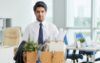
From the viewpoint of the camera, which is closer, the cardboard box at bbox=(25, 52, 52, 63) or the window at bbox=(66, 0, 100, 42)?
the cardboard box at bbox=(25, 52, 52, 63)

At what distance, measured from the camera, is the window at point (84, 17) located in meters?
7.00

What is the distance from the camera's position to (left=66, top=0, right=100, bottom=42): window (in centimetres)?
700

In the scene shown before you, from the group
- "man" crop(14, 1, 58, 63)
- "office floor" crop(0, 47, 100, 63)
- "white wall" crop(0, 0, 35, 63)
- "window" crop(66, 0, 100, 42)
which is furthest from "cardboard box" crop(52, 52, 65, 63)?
"white wall" crop(0, 0, 35, 63)

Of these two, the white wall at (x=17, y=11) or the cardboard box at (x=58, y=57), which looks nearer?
the cardboard box at (x=58, y=57)

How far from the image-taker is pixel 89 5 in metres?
7.07

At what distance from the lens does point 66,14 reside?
7.30m

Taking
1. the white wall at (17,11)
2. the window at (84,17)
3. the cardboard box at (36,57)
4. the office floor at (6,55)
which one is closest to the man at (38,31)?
the cardboard box at (36,57)

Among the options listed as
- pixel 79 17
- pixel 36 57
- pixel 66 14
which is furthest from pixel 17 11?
pixel 36 57

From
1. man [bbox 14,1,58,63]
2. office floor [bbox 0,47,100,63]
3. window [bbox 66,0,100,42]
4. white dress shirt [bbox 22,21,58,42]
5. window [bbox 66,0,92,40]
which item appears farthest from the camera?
window [bbox 66,0,92,40]

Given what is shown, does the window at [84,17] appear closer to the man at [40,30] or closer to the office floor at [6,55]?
the office floor at [6,55]

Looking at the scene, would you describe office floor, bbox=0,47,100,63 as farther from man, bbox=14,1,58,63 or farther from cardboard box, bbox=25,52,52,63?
cardboard box, bbox=25,52,52,63

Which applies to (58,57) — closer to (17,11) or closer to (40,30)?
(40,30)

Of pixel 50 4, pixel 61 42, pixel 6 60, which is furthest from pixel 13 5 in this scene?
A: pixel 61 42

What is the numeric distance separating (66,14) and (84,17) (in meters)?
0.61
